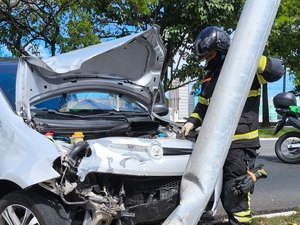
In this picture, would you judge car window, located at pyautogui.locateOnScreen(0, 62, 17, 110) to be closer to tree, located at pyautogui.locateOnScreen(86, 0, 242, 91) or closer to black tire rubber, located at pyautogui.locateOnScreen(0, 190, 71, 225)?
black tire rubber, located at pyautogui.locateOnScreen(0, 190, 71, 225)

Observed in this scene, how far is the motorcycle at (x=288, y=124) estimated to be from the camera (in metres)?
8.87

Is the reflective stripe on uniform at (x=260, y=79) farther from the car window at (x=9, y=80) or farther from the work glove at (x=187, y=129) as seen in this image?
the car window at (x=9, y=80)

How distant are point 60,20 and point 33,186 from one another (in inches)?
462

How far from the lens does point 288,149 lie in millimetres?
9328

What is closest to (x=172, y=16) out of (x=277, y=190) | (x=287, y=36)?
(x=287, y=36)

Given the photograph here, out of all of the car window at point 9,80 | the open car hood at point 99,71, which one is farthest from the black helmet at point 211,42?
the car window at point 9,80

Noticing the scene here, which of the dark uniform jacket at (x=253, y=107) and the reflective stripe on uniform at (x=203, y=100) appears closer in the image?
the dark uniform jacket at (x=253, y=107)

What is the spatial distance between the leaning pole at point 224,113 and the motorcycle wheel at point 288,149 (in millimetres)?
6130

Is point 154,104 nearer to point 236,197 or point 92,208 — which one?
point 236,197

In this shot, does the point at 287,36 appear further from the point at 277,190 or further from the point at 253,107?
the point at 253,107

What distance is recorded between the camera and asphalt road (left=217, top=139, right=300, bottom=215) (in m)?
5.78

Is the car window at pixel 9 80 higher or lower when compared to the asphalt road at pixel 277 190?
higher

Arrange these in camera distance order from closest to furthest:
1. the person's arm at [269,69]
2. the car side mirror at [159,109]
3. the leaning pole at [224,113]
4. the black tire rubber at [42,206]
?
1. the black tire rubber at [42,206]
2. the leaning pole at [224,113]
3. the person's arm at [269,69]
4. the car side mirror at [159,109]

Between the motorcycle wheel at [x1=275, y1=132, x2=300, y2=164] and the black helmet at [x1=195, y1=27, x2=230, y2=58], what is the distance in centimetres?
582
